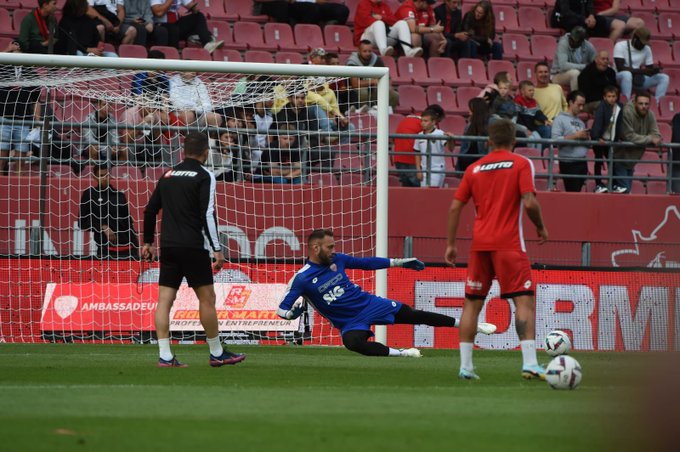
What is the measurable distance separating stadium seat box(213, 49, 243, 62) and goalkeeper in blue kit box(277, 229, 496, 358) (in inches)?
334

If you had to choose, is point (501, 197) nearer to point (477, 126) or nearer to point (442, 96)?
point (477, 126)

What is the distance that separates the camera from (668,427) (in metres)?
3.28

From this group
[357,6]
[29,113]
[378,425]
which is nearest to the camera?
[378,425]

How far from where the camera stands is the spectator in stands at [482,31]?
21264 millimetres

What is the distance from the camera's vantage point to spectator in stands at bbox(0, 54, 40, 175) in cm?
1523

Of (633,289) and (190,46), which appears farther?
(190,46)

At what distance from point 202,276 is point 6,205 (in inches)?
251

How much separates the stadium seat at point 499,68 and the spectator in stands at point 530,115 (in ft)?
7.03

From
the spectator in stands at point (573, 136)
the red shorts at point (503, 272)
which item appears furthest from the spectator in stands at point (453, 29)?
the red shorts at point (503, 272)

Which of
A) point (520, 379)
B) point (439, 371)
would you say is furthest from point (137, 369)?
point (520, 379)

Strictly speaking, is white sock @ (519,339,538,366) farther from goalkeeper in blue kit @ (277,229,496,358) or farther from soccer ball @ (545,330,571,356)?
goalkeeper in blue kit @ (277,229,496,358)

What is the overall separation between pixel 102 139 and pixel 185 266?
5912 millimetres

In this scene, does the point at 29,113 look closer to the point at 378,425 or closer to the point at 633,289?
the point at 633,289

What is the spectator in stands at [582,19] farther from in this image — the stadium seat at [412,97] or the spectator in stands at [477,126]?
the spectator in stands at [477,126]
